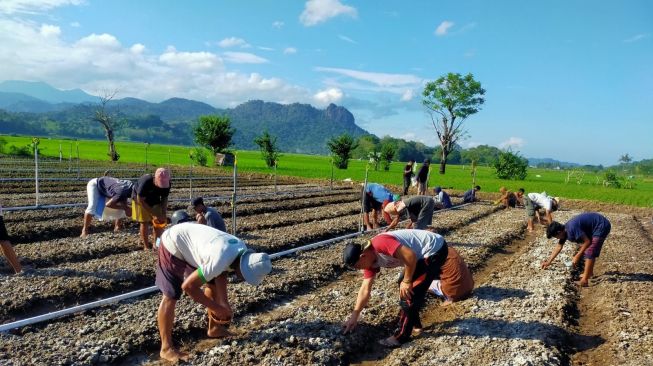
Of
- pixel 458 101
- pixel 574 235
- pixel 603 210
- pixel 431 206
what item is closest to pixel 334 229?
pixel 431 206

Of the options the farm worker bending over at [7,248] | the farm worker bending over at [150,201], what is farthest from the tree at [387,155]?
the farm worker bending over at [7,248]

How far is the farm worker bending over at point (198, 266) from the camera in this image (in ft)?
12.8

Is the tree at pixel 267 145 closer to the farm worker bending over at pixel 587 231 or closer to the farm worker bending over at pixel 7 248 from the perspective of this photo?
the farm worker bending over at pixel 7 248

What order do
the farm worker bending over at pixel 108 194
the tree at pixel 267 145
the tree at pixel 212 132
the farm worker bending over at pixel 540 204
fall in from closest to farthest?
1. the farm worker bending over at pixel 108 194
2. the farm worker bending over at pixel 540 204
3. the tree at pixel 212 132
4. the tree at pixel 267 145

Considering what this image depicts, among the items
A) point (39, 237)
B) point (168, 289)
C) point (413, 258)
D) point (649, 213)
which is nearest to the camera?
point (168, 289)

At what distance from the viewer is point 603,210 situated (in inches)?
861

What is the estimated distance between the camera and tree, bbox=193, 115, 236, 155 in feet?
119

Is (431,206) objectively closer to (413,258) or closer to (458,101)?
(413,258)

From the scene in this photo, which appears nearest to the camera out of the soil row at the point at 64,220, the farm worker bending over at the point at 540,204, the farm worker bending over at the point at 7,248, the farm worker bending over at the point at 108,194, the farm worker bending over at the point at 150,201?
the farm worker bending over at the point at 7,248

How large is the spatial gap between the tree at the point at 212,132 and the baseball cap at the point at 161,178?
29.3m

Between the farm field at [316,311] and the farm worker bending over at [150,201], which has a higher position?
the farm worker bending over at [150,201]

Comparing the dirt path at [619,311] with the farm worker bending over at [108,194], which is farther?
the farm worker bending over at [108,194]

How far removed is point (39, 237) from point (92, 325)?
5.75 metres

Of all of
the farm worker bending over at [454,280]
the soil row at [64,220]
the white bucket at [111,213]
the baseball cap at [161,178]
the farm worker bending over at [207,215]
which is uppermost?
the baseball cap at [161,178]
